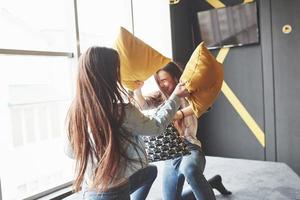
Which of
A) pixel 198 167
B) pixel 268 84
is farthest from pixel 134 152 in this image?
pixel 268 84

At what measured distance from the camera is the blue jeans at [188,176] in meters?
1.87

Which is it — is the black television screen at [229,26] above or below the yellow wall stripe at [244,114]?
above

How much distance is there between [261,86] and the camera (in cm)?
363

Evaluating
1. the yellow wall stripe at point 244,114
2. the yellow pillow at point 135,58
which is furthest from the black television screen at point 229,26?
the yellow pillow at point 135,58

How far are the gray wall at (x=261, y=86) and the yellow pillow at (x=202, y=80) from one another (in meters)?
1.98

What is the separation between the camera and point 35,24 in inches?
111

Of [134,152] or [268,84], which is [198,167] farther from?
[268,84]

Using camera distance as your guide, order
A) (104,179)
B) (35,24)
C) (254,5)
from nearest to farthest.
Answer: (104,179)
(35,24)
(254,5)

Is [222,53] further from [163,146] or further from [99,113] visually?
[99,113]

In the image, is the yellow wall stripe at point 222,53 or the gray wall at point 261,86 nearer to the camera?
the gray wall at point 261,86

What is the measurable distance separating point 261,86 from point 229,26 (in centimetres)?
82

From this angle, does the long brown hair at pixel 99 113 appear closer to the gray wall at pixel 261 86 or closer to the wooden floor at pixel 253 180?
the wooden floor at pixel 253 180

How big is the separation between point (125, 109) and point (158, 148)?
24.2 inches

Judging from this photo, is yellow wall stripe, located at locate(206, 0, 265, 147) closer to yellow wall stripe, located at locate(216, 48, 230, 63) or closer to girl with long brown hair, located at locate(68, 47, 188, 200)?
yellow wall stripe, located at locate(216, 48, 230, 63)
